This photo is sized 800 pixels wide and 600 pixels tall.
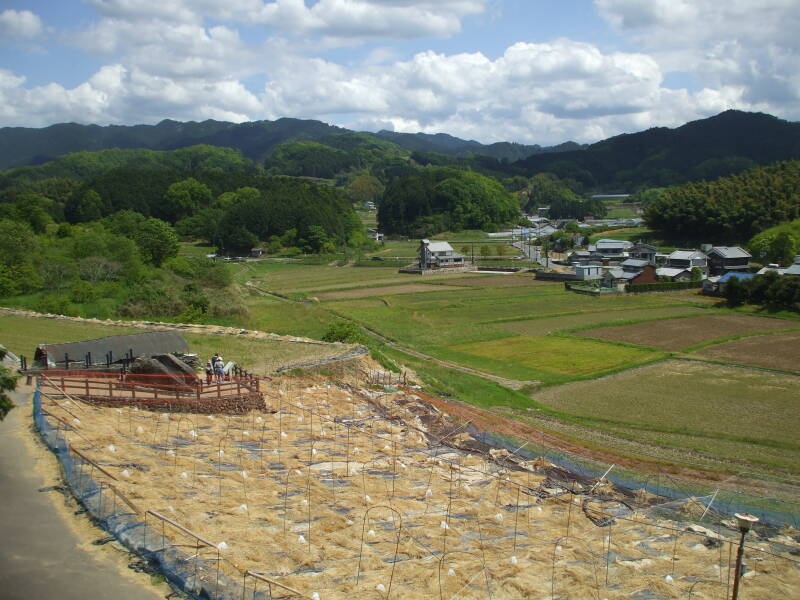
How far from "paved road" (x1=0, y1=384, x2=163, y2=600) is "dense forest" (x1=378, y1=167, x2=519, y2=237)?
4331 inches

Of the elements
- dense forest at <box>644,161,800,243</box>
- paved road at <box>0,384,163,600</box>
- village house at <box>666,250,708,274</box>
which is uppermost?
dense forest at <box>644,161,800,243</box>

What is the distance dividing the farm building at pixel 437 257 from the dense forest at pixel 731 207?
29.7 metres

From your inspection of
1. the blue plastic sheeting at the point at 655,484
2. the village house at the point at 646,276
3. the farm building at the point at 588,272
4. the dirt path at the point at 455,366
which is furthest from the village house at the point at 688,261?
the blue plastic sheeting at the point at 655,484

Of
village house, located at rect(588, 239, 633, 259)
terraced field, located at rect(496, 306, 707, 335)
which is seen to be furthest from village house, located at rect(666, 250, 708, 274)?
terraced field, located at rect(496, 306, 707, 335)

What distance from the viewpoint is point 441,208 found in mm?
125438

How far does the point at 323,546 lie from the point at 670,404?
62.8 feet

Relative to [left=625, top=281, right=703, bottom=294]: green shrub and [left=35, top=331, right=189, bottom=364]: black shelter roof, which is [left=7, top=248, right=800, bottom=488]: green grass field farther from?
[left=35, top=331, right=189, bottom=364]: black shelter roof

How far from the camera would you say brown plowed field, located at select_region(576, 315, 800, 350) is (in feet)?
119

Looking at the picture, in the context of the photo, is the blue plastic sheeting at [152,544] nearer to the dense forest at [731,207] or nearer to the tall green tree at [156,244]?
the tall green tree at [156,244]

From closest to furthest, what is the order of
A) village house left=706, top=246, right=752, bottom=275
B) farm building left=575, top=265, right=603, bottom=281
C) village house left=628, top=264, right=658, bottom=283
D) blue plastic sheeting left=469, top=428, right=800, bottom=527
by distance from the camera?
blue plastic sheeting left=469, top=428, right=800, bottom=527
village house left=628, top=264, right=658, bottom=283
farm building left=575, top=265, right=603, bottom=281
village house left=706, top=246, right=752, bottom=275

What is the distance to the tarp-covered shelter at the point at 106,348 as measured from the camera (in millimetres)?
18016

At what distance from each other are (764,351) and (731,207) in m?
51.2

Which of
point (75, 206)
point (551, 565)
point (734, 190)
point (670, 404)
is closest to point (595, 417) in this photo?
point (670, 404)

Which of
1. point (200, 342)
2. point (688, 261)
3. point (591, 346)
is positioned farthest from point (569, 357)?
point (688, 261)
